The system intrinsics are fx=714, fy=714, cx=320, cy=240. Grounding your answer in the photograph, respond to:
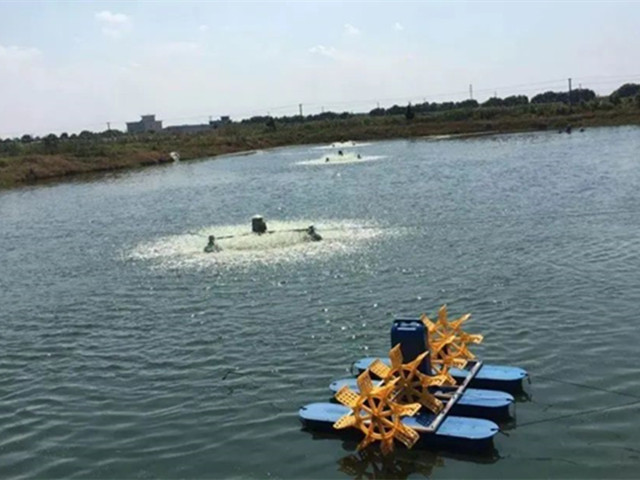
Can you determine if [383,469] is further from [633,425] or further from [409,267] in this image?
[409,267]

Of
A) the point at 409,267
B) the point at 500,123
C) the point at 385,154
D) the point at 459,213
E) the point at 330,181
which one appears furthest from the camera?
the point at 500,123

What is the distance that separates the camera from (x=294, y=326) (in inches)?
674

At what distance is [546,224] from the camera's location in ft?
88.8

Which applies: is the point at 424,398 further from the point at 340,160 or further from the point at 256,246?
the point at 340,160

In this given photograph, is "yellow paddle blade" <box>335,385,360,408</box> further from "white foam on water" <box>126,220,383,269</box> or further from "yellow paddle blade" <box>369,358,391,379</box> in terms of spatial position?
"white foam on water" <box>126,220,383,269</box>

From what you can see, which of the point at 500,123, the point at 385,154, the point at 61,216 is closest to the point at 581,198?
the point at 61,216

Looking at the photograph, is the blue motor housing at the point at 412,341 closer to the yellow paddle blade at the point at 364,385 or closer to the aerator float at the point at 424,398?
the aerator float at the point at 424,398

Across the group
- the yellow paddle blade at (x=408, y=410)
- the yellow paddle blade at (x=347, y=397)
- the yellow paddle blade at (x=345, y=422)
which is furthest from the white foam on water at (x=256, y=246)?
the yellow paddle blade at (x=408, y=410)

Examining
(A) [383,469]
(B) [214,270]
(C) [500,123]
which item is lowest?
(A) [383,469]

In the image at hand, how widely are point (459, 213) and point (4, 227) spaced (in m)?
24.8

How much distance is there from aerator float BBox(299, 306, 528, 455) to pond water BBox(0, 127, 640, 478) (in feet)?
0.96

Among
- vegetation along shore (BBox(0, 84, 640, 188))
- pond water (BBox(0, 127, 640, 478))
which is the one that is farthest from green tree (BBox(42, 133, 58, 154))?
pond water (BBox(0, 127, 640, 478))

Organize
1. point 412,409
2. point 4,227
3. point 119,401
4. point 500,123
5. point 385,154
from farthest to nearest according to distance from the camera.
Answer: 1. point 500,123
2. point 385,154
3. point 4,227
4. point 119,401
5. point 412,409

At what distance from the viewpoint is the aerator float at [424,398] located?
10.8 meters
